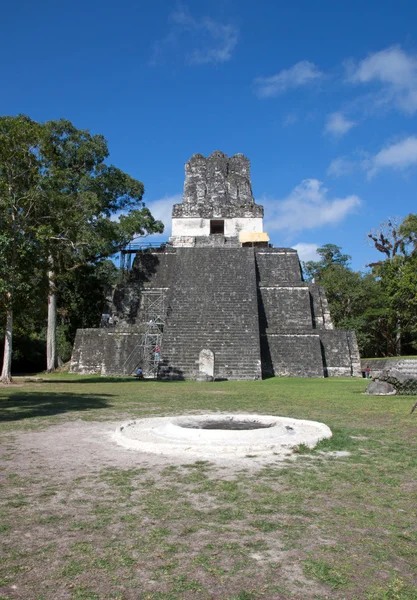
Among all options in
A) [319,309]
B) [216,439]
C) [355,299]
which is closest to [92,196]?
[319,309]

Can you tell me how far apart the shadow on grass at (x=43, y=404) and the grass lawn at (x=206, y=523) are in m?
1.89

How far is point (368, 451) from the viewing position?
14.8 ft

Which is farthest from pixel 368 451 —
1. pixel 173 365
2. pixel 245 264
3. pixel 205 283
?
pixel 245 264

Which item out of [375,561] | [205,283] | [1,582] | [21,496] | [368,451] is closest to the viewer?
[1,582]

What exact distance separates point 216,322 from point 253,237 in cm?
993

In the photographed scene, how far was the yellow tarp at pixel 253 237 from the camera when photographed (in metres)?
25.4

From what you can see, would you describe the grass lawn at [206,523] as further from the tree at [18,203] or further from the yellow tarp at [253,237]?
the yellow tarp at [253,237]

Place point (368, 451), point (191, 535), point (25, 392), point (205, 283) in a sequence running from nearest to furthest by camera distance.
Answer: point (191, 535) < point (368, 451) < point (25, 392) < point (205, 283)

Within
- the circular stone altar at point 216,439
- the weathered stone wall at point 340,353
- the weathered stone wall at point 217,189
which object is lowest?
the circular stone altar at point 216,439

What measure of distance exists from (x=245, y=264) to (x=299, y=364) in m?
5.68

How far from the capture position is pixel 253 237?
25.7 m

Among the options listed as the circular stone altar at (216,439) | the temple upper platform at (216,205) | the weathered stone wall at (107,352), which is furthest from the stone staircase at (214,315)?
the circular stone altar at (216,439)

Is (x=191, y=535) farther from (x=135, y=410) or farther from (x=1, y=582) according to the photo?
(x=135, y=410)

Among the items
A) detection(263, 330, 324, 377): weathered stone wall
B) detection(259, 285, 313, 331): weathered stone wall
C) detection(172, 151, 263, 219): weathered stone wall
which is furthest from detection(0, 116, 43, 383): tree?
detection(172, 151, 263, 219): weathered stone wall
